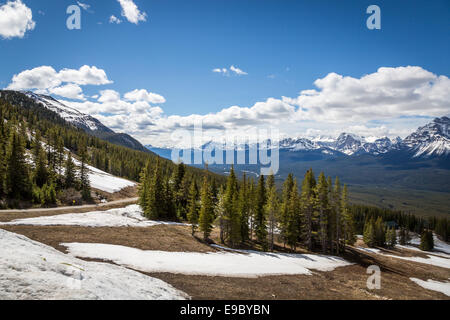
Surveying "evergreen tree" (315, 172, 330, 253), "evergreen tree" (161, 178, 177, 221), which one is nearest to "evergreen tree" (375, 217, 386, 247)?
"evergreen tree" (315, 172, 330, 253)

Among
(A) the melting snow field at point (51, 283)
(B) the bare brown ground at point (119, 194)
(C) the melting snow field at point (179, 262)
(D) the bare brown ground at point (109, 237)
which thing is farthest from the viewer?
(B) the bare brown ground at point (119, 194)

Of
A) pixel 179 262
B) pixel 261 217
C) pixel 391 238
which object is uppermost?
pixel 179 262

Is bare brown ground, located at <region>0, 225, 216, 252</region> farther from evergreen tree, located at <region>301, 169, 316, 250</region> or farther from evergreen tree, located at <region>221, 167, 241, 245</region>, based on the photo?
evergreen tree, located at <region>301, 169, 316, 250</region>

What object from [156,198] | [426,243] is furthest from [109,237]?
[426,243]

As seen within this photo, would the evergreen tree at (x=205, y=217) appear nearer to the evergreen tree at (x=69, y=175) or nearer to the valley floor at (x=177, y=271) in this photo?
the valley floor at (x=177, y=271)

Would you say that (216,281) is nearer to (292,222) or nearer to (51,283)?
(51,283)

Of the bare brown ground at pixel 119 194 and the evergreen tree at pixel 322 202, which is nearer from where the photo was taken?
the evergreen tree at pixel 322 202

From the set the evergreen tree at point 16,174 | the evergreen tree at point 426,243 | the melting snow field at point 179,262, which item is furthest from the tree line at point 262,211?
the evergreen tree at point 426,243

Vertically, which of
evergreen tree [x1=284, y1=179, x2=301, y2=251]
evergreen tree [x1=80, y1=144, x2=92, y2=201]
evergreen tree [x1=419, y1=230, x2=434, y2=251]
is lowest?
evergreen tree [x1=419, y1=230, x2=434, y2=251]

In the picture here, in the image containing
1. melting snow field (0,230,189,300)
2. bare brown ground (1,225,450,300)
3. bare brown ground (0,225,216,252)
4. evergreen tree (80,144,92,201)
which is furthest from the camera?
evergreen tree (80,144,92,201)

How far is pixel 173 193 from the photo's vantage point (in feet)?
164
